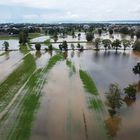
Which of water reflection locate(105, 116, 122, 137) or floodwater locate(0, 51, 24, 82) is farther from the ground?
floodwater locate(0, 51, 24, 82)

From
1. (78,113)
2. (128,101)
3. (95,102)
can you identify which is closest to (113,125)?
(78,113)

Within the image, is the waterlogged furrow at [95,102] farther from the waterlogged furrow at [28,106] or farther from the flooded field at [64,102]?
the waterlogged furrow at [28,106]

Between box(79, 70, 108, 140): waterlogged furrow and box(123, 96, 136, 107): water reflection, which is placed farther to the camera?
box(123, 96, 136, 107): water reflection

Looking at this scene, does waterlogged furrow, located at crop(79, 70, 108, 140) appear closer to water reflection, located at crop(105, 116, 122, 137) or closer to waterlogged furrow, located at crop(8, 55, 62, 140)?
water reflection, located at crop(105, 116, 122, 137)

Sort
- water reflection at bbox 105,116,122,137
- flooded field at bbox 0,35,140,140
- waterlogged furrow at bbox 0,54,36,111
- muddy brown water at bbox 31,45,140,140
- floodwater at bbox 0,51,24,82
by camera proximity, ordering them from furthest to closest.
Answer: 1. floodwater at bbox 0,51,24,82
2. waterlogged furrow at bbox 0,54,36,111
3. flooded field at bbox 0,35,140,140
4. water reflection at bbox 105,116,122,137
5. muddy brown water at bbox 31,45,140,140

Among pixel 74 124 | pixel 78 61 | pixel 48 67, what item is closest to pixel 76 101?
pixel 74 124

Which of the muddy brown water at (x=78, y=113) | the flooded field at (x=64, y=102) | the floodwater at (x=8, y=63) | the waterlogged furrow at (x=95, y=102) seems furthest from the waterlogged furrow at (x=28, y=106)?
the waterlogged furrow at (x=95, y=102)

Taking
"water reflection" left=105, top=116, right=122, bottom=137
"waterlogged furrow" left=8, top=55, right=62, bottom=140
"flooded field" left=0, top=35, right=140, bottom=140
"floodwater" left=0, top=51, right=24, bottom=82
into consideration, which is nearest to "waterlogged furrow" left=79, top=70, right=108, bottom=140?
"flooded field" left=0, top=35, right=140, bottom=140
